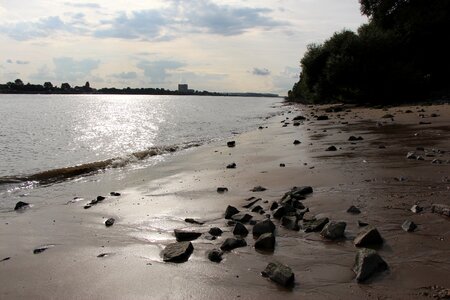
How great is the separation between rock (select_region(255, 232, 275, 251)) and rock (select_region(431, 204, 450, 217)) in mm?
2554

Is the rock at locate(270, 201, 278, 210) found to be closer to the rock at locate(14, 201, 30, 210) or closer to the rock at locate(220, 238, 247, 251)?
the rock at locate(220, 238, 247, 251)

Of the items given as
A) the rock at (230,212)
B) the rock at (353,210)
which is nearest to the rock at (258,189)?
the rock at (230,212)

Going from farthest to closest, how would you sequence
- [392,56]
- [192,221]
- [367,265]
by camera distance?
1. [392,56]
2. [192,221]
3. [367,265]

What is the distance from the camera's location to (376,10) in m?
48.4

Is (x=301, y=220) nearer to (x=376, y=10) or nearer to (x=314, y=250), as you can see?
(x=314, y=250)

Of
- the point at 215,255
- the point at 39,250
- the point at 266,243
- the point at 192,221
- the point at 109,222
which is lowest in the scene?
the point at 39,250

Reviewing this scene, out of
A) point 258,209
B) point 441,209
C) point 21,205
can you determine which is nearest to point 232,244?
point 258,209

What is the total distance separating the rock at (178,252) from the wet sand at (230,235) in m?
0.10

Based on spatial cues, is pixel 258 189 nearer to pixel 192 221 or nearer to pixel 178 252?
pixel 192 221

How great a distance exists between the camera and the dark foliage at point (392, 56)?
141ft

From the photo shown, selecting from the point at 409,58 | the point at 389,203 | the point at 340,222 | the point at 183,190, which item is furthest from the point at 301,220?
the point at 409,58

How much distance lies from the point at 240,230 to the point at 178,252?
1161 millimetres

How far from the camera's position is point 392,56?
44281 millimetres

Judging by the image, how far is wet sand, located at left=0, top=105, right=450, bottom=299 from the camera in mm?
4992
